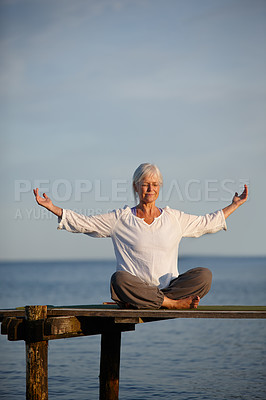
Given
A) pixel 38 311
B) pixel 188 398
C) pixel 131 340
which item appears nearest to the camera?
pixel 38 311

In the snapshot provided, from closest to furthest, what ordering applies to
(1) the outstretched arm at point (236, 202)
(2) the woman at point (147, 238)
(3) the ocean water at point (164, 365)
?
(2) the woman at point (147, 238) → (1) the outstretched arm at point (236, 202) → (3) the ocean water at point (164, 365)

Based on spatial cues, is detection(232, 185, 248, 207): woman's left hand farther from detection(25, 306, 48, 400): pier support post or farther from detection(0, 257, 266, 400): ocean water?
detection(0, 257, 266, 400): ocean water

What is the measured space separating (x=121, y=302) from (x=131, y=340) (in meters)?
13.6

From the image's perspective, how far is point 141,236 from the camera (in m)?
8.53

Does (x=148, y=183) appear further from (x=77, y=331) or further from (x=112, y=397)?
(x=112, y=397)

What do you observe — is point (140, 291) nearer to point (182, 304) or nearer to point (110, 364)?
point (182, 304)

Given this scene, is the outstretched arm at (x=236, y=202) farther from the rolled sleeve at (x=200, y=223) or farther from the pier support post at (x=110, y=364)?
the pier support post at (x=110, y=364)

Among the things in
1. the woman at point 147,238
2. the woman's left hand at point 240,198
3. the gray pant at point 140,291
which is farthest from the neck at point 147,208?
the woman's left hand at point 240,198

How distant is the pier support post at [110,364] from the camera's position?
34.7 ft

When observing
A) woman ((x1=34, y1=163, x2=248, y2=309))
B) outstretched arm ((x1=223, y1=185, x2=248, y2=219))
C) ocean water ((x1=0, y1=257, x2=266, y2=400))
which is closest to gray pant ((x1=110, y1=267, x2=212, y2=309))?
woman ((x1=34, y1=163, x2=248, y2=309))

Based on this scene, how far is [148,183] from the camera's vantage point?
8508 millimetres

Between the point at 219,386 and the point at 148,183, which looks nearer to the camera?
the point at 148,183

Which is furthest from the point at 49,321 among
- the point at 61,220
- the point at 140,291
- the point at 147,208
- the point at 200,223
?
the point at 200,223

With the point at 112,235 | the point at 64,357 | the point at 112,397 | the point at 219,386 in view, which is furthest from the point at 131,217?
the point at 64,357
